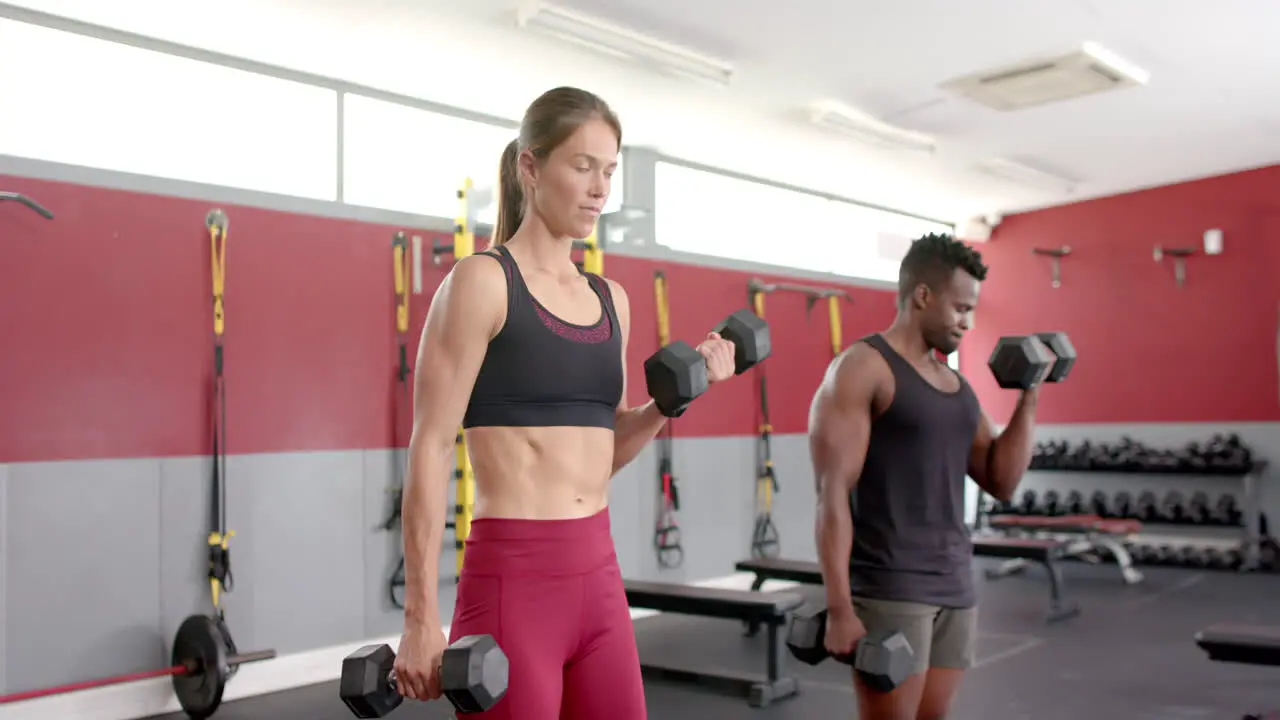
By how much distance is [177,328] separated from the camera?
12.1ft

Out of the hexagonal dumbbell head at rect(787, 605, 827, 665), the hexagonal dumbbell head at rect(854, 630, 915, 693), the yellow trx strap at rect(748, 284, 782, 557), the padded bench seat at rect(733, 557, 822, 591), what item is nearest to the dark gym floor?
the padded bench seat at rect(733, 557, 822, 591)

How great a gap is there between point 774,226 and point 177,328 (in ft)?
12.8

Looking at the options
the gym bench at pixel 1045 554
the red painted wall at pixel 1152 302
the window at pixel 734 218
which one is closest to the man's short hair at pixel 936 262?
the gym bench at pixel 1045 554

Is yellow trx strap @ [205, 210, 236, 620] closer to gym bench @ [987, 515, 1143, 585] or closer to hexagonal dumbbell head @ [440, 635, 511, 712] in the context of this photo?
hexagonal dumbbell head @ [440, 635, 511, 712]

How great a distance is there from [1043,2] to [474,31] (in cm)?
216

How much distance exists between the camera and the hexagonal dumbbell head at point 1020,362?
6.35 feet

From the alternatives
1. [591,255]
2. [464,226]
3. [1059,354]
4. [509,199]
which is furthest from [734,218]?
[509,199]

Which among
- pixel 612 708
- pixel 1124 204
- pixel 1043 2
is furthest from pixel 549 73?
pixel 1124 204

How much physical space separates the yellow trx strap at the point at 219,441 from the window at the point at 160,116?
0.30 metres

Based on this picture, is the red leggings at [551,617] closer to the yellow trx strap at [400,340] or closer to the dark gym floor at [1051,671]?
the dark gym floor at [1051,671]

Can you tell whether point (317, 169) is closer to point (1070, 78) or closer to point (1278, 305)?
point (1070, 78)

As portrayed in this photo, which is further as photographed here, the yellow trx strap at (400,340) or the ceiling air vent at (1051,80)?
the ceiling air vent at (1051,80)

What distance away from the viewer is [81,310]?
3.47 metres

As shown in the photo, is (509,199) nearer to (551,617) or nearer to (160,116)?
(551,617)
